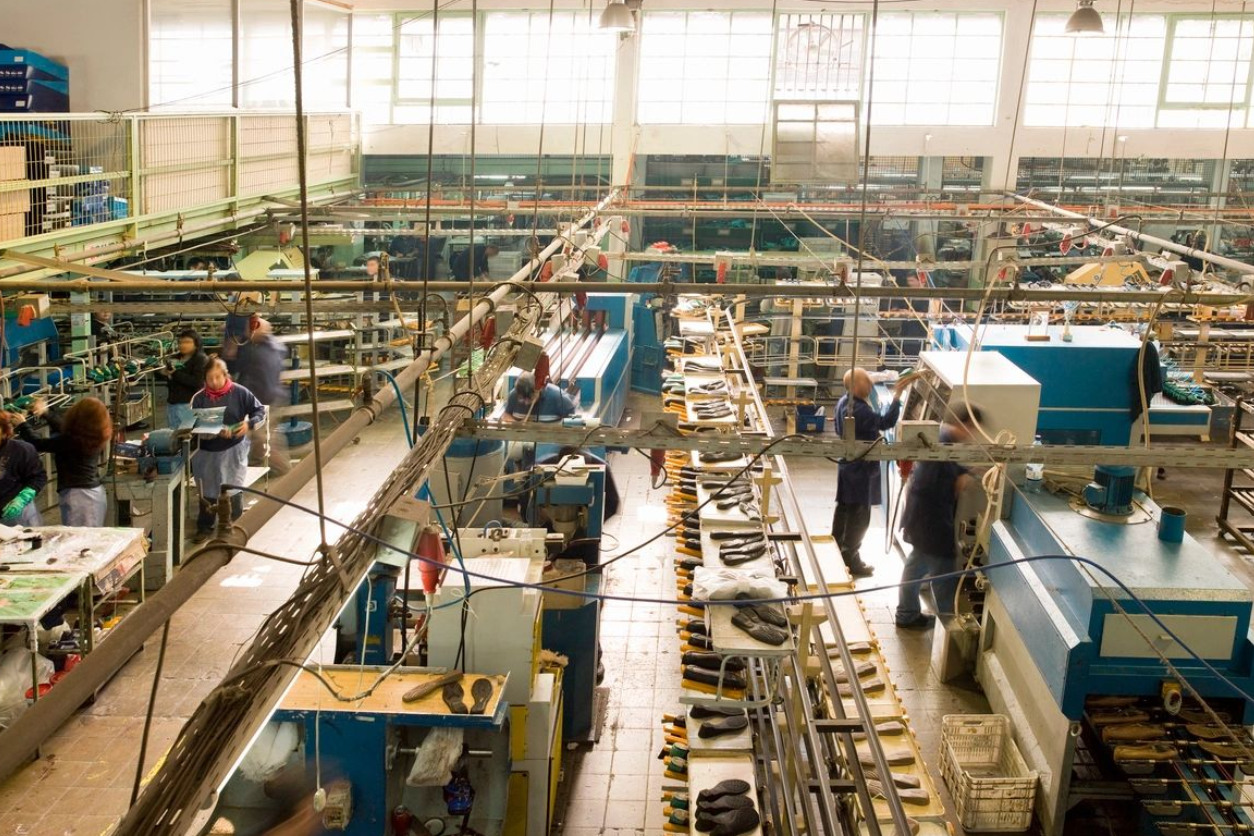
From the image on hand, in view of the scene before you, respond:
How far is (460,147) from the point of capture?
1816 centimetres

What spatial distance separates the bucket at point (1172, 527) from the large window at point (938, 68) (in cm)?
1210

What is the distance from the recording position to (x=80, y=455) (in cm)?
748

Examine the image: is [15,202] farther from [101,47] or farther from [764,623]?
[764,623]

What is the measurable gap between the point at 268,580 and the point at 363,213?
4.34 m

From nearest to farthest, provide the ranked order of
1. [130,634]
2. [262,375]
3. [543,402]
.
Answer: [130,634], [543,402], [262,375]

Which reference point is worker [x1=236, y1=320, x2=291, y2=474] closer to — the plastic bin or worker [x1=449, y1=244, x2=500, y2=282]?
the plastic bin

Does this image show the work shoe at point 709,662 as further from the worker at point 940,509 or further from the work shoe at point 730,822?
the worker at point 940,509

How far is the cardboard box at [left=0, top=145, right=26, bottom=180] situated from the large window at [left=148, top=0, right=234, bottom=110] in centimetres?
561

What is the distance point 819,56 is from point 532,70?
167 inches

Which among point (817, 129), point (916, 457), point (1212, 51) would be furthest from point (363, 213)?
point (1212, 51)

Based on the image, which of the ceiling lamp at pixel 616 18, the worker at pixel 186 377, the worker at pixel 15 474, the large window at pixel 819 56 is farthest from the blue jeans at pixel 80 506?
the large window at pixel 819 56

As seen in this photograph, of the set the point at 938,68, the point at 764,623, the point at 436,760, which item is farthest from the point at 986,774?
the point at 938,68

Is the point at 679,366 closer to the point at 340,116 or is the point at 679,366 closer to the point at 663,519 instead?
the point at 663,519

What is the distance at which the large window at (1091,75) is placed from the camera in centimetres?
1716
